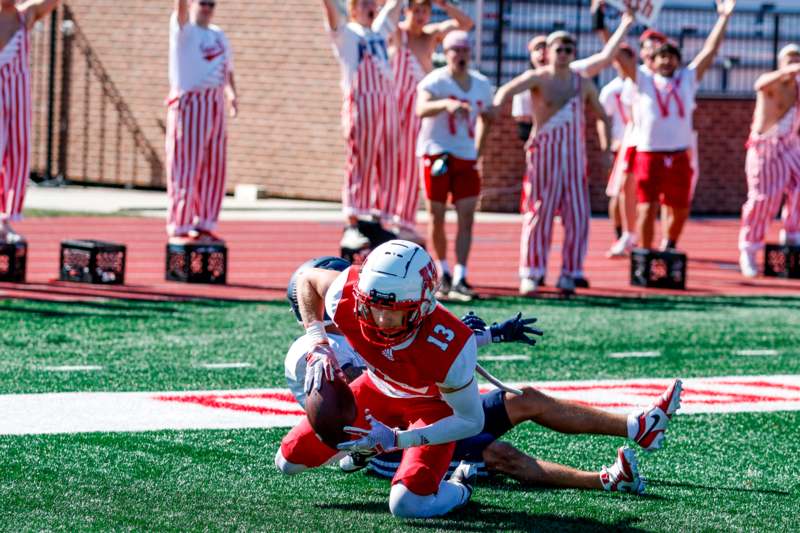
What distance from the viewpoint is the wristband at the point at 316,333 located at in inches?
221

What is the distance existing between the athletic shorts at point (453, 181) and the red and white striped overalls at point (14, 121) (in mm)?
3047

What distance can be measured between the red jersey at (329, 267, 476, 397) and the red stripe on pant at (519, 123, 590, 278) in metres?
6.60

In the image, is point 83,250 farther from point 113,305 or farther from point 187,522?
point 187,522

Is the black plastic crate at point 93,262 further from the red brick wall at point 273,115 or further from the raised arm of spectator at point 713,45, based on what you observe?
the red brick wall at point 273,115

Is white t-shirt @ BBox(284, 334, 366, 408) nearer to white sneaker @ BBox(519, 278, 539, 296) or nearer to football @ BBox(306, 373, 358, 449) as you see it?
football @ BBox(306, 373, 358, 449)

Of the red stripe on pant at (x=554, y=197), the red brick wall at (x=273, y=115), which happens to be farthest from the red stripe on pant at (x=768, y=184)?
the red brick wall at (x=273, y=115)

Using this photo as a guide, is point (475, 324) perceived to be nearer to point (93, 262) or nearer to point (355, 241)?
point (93, 262)

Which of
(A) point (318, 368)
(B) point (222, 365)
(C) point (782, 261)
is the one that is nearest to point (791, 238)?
(C) point (782, 261)

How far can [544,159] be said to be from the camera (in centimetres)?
1209

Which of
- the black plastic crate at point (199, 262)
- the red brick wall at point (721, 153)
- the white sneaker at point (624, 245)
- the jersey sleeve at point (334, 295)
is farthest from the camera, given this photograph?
the red brick wall at point (721, 153)

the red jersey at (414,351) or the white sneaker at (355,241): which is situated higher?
the red jersey at (414,351)

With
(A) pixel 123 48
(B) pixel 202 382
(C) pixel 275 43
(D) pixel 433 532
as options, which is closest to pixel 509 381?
(B) pixel 202 382

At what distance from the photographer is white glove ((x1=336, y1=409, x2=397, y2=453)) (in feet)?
16.9

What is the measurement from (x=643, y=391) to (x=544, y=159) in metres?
4.24
